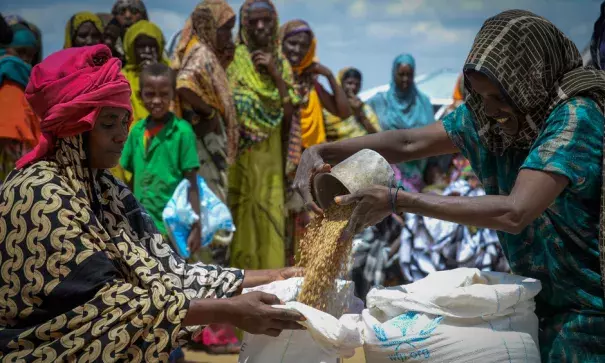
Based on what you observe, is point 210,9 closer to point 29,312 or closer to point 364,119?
point 364,119

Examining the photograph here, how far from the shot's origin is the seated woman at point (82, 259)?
3230 mm

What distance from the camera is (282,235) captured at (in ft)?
26.1

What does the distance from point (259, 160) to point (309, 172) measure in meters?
3.92

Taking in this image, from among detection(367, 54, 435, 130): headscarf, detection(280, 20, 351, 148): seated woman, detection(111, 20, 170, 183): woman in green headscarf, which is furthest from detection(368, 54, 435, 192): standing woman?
detection(111, 20, 170, 183): woman in green headscarf

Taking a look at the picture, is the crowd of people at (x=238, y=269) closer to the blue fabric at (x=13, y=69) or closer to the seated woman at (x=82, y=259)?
the seated woman at (x=82, y=259)

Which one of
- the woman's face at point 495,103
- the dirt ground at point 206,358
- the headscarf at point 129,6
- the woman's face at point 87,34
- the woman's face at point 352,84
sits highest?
the headscarf at point 129,6

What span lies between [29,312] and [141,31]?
4.77 metres

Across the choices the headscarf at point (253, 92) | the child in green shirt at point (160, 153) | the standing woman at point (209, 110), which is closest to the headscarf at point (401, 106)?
the headscarf at point (253, 92)

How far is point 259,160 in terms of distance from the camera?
786 centimetres

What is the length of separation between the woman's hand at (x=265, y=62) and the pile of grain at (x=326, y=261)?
13.7ft

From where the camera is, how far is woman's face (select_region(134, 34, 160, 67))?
7.64 m

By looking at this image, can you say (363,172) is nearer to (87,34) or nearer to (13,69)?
(13,69)

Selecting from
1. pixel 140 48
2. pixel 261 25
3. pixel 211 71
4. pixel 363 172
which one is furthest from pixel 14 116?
pixel 363 172

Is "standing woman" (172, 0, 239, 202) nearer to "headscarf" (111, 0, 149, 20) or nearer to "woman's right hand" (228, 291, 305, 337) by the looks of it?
"headscarf" (111, 0, 149, 20)
